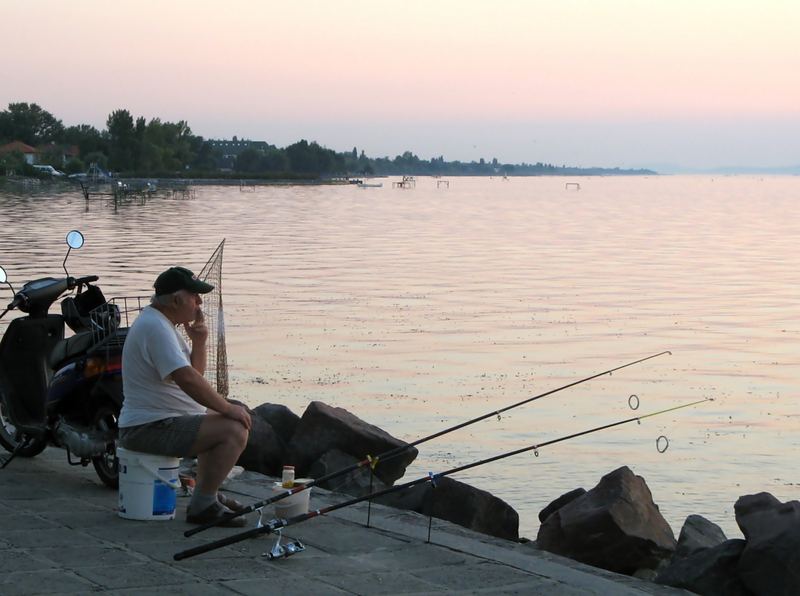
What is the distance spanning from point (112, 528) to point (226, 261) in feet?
104

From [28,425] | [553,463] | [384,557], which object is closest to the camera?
[384,557]

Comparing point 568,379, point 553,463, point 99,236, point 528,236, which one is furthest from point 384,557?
point 528,236

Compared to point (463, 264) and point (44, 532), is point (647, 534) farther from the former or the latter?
point (463, 264)

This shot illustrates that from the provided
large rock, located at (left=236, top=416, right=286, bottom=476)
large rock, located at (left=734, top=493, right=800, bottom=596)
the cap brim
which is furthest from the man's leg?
large rock, located at (left=236, top=416, right=286, bottom=476)

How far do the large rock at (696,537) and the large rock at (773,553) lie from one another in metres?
0.60

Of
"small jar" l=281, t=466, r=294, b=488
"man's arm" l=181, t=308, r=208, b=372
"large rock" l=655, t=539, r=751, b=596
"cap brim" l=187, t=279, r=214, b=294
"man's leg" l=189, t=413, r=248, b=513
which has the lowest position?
"large rock" l=655, t=539, r=751, b=596

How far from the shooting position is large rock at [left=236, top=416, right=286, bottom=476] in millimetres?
9961

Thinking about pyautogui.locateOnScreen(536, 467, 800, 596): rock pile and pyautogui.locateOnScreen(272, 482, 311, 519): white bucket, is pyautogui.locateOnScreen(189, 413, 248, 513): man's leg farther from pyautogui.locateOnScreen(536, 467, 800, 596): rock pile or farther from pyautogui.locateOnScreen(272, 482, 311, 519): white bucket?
pyautogui.locateOnScreen(536, 467, 800, 596): rock pile

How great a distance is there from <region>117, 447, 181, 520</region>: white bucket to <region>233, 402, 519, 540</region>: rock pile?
103 inches

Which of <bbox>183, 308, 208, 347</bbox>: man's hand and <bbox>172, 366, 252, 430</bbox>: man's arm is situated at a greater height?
<bbox>183, 308, 208, 347</bbox>: man's hand

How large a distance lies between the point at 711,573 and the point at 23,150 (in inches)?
7307

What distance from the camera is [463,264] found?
37.9 metres

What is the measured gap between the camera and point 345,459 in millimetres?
9859

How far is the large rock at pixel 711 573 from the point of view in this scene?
278 inches
